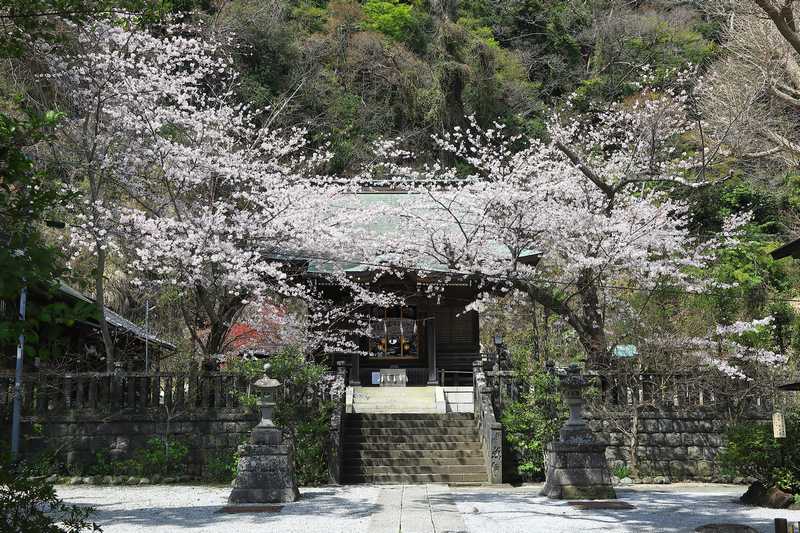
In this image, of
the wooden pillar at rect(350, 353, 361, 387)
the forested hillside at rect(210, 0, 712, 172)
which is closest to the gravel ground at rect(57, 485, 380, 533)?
the wooden pillar at rect(350, 353, 361, 387)

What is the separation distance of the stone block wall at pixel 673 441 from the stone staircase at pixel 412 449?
110 inches

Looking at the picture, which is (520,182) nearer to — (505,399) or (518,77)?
(505,399)

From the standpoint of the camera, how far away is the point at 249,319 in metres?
18.8

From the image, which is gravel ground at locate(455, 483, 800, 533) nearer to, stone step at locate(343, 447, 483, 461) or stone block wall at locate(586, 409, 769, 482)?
stone block wall at locate(586, 409, 769, 482)

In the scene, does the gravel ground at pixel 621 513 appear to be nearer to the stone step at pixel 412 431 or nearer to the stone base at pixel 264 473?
the stone base at pixel 264 473

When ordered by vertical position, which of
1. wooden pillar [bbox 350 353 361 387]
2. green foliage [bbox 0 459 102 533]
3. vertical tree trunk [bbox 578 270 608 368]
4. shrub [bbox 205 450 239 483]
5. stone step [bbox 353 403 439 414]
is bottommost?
shrub [bbox 205 450 239 483]

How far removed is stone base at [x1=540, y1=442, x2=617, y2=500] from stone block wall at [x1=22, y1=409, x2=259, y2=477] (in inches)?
254

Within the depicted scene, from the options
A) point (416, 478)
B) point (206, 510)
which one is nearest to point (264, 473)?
point (206, 510)

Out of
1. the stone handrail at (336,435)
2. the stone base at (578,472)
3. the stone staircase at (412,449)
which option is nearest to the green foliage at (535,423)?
the stone staircase at (412,449)

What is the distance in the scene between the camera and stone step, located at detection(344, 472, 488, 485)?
15.4 m

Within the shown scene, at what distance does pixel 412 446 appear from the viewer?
1655 centimetres

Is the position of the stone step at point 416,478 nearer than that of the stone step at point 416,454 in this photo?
Yes

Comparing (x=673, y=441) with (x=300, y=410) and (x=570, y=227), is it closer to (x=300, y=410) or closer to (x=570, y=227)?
(x=570, y=227)

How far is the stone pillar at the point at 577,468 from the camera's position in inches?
468
